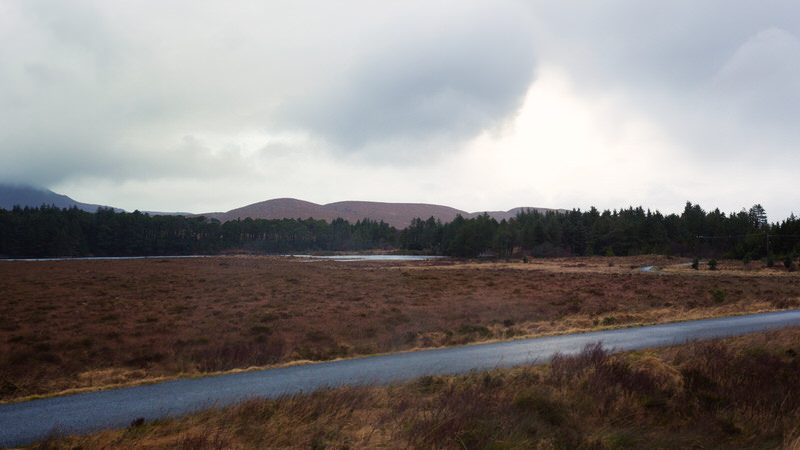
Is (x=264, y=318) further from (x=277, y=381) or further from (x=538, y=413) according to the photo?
(x=538, y=413)

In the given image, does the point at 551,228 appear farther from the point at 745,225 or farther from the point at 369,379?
the point at 369,379

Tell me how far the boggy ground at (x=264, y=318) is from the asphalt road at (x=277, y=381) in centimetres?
175

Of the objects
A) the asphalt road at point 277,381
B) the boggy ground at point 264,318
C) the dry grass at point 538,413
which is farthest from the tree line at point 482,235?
the dry grass at point 538,413

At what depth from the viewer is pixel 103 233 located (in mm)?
129125

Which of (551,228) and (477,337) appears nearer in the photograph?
(477,337)

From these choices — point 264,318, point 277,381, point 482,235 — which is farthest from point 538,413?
point 482,235

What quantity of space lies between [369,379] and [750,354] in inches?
394

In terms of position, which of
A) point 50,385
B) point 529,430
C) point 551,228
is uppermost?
point 551,228

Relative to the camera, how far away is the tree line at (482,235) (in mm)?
113375

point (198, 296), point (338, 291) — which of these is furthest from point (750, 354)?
point (198, 296)

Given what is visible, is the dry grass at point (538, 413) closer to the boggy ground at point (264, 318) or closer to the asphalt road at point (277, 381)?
the asphalt road at point (277, 381)

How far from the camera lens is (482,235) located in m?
131

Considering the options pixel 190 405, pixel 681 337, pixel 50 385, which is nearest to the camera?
pixel 190 405

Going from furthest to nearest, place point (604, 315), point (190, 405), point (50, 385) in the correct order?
point (604, 315) → point (50, 385) → point (190, 405)
